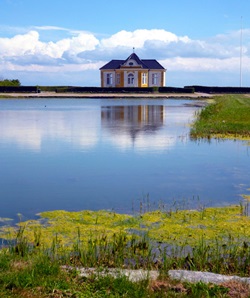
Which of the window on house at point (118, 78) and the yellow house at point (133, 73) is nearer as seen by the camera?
the yellow house at point (133, 73)

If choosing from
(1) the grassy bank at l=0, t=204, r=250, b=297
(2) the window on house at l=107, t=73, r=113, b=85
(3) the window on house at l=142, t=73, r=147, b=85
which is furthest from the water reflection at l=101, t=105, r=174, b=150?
(2) the window on house at l=107, t=73, r=113, b=85

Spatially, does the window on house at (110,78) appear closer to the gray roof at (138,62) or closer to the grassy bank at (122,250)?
the gray roof at (138,62)

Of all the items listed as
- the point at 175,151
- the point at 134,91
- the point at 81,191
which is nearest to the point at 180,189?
the point at 81,191

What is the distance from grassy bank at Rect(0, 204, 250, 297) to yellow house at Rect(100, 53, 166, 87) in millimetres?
87873

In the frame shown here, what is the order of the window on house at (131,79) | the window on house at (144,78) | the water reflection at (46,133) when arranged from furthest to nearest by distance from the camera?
the window on house at (144,78) < the window on house at (131,79) < the water reflection at (46,133)

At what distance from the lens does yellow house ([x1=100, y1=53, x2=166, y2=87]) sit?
9688 cm

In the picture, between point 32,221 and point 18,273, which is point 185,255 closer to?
point 18,273

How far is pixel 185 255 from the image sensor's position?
7414 millimetres

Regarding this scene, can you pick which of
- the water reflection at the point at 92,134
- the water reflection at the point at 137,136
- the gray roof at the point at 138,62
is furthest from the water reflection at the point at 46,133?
the gray roof at the point at 138,62

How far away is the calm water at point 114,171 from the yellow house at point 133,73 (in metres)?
73.8

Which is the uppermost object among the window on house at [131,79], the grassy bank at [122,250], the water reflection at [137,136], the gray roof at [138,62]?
the gray roof at [138,62]

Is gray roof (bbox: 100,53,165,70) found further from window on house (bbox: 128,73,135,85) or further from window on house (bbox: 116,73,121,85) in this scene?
window on house (bbox: 128,73,135,85)

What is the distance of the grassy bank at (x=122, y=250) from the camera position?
18.8 feet

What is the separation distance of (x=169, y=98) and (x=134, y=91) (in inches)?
487
